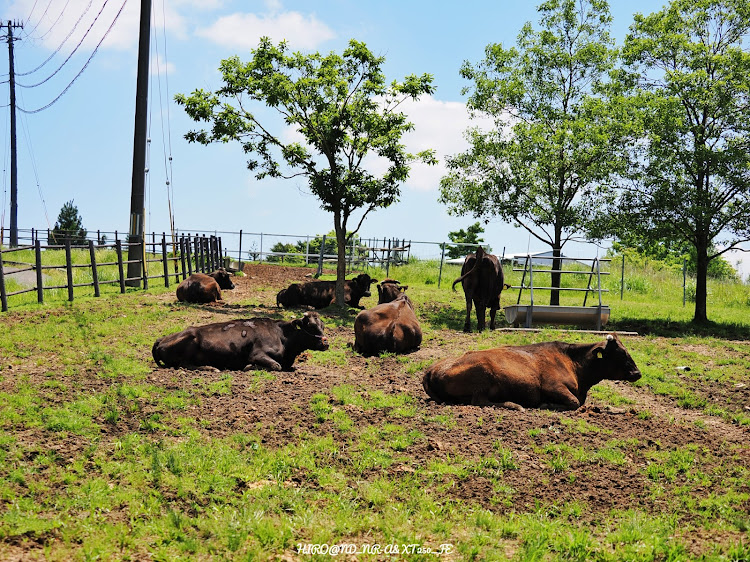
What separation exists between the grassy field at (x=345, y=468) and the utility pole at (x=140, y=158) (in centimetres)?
1332

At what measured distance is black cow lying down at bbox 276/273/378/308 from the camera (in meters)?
22.0

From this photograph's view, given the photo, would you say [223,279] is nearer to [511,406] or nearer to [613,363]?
[613,363]

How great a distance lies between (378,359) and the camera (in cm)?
1341

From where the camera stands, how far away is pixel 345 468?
716 centimetres

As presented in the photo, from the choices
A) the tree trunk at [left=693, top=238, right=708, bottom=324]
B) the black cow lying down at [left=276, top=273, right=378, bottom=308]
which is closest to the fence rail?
the black cow lying down at [left=276, top=273, right=378, bottom=308]

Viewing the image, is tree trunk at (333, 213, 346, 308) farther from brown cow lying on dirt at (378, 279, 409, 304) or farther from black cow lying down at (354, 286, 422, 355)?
black cow lying down at (354, 286, 422, 355)

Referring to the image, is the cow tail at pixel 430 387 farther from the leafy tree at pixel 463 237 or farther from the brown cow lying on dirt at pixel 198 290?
the leafy tree at pixel 463 237

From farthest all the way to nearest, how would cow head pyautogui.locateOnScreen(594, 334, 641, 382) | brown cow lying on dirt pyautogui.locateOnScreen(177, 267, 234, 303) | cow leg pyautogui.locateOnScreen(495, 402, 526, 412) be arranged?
brown cow lying on dirt pyautogui.locateOnScreen(177, 267, 234, 303), cow head pyautogui.locateOnScreen(594, 334, 641, 382), cow leg pyautogui.locateOnScreen(495, 402, 526, 412)

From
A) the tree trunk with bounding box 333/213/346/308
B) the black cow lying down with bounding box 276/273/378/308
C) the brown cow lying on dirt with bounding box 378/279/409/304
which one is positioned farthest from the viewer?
the tree trunk with bounding box 333/213/346/308

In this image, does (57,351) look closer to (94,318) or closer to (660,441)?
(94,318)

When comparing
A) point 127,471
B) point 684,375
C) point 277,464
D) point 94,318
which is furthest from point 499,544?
point 94,318

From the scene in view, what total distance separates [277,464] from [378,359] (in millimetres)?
6372

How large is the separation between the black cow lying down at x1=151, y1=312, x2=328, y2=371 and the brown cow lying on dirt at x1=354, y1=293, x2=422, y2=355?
1.23 m

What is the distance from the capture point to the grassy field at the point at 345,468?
568 centimetres
